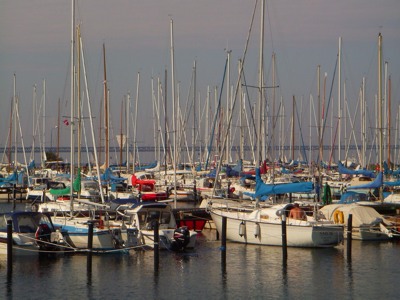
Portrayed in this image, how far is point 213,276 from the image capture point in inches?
1391

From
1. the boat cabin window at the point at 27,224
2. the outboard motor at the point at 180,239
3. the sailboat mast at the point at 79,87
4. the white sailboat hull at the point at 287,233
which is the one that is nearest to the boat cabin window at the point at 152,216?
the outboard motor at the point at 180,239

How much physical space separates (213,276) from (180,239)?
15.6ft

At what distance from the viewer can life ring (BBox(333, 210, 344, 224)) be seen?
43.7 m

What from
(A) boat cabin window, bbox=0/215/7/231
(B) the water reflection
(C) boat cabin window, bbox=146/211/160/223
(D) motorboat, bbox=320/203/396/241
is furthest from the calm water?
(D) motorboat, bbox=320/203/396/241

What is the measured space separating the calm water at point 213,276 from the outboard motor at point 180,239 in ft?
1.45

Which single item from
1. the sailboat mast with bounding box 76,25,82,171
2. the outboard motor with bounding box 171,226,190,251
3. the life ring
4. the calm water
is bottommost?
the calm water

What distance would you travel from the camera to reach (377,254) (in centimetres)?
4128

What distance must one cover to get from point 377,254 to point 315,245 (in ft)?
9.64

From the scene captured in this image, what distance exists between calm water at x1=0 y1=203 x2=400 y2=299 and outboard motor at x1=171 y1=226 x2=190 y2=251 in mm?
442

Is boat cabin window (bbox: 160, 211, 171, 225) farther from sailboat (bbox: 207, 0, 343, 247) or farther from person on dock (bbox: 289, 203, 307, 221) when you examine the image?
person on dock (bbox: 289, 203, 307, 221)

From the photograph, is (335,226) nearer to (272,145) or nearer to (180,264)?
(180,264)

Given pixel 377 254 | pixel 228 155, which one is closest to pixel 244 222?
pixel 377 254

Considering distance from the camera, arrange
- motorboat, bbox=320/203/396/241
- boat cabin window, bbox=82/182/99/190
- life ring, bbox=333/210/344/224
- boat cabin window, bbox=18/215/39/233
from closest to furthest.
Answer: 1. boat cabin window, bbox=18/215/39/233
2. life ring, bbox=333/210/344/224
3. motorboat, bbox=320/203/396/241
4. boat cabin window, bbox=82/182/99/190

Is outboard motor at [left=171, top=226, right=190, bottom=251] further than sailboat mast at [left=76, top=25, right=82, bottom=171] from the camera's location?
→ No
